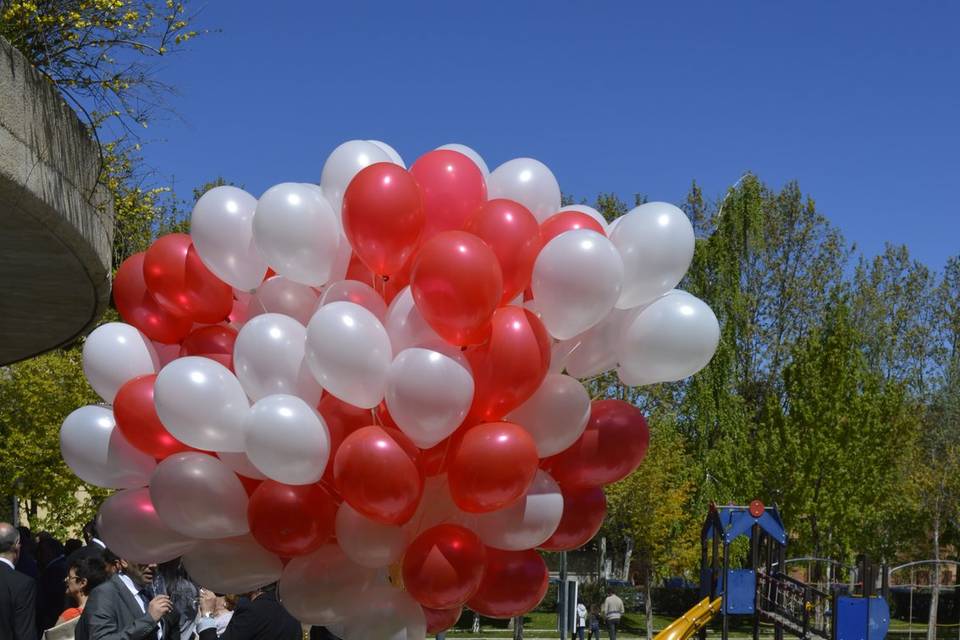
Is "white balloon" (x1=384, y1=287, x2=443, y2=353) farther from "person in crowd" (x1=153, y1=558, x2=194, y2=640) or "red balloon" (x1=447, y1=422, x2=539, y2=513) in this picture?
"person in crowd" (x1=153, y1=558, x2=194, y2=640)

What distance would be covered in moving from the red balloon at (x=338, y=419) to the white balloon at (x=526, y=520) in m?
0.70

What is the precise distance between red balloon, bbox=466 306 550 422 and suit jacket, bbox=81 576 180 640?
3.07 metres

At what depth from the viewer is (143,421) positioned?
5.23 metres

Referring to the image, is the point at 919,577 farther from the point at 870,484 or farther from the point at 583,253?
the point at 583,253

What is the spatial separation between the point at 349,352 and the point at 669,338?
4.90 ft

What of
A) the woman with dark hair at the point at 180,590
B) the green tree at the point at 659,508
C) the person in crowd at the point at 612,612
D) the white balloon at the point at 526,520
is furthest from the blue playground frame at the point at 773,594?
the white balloon at the point at 526,520

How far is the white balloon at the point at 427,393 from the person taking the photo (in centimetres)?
462

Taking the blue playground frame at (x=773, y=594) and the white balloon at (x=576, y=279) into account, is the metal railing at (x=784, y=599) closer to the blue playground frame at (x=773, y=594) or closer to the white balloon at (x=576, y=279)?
the blue playground frame at (x=773, y=594)

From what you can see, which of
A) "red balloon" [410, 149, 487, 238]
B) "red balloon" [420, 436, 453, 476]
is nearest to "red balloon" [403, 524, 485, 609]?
"red balloon" [420, 436, 453, 476]

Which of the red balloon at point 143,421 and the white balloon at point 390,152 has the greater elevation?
the white balloon at point 390,152

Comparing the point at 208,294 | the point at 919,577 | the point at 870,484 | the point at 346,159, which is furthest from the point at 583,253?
the point at 919,577

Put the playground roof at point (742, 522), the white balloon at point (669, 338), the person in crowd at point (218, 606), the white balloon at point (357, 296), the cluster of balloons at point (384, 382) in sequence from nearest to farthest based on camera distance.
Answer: the cluster of balloons at point (384, 382), the white balloon at point (357, 296), the white balloon at point (669, 338), the person in crowd at point (218, 606), the playground roof at point (742, 522)

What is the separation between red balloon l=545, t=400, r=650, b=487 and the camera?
5.44 meters

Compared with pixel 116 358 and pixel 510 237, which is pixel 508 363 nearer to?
pixel 510 237
